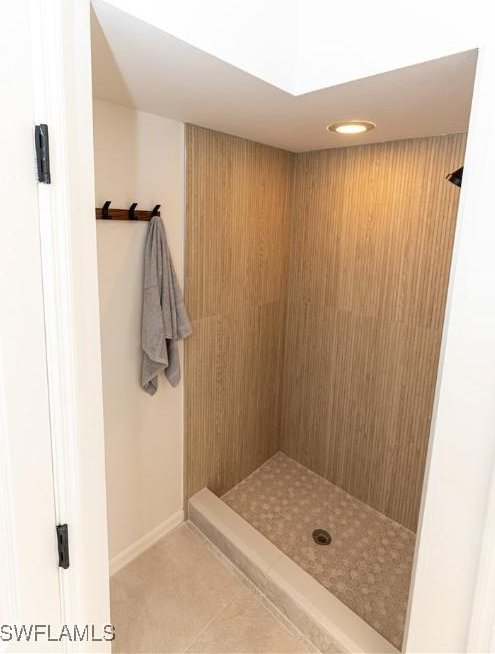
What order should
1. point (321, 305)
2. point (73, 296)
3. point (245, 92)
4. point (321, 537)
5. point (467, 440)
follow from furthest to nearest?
point (321, 305) < point (321, 537) < point (245, 92) < point (467, 440) < point (73, 296)

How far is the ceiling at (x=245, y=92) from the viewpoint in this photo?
1.01 m

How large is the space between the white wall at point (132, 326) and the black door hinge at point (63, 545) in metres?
0.86

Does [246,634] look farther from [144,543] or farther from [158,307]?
[158,307]

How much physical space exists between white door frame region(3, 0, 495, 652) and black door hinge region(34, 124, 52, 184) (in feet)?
0.07

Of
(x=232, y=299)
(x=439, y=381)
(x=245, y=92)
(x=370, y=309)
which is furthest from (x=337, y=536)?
(x=245, y=92)

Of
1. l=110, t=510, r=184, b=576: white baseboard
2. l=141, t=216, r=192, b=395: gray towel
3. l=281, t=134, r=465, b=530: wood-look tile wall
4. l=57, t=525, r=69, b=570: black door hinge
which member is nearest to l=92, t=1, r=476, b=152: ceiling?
l=281, t=134, r=465, b=530: wood-look tile wall

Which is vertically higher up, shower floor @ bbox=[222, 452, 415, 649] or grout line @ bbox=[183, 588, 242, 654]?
shower floor @ bbox=[222, 452, 415, 649]

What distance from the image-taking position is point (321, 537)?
218cm

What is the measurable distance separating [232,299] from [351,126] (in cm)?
105

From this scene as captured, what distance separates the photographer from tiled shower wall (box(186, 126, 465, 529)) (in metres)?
1.99

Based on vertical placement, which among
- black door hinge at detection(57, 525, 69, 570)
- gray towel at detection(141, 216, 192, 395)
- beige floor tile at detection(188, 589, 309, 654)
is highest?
gray towel at detection(141, 216, 192, 395)

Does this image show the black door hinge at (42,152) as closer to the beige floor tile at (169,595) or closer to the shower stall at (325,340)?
the shower stall at (325,340)

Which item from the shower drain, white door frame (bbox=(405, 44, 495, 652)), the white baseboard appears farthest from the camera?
the shower drain

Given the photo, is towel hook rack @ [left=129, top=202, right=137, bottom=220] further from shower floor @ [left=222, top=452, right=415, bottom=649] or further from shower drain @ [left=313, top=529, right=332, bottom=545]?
shower drain @ [left=313, top=529, right=332, bottom=545]
